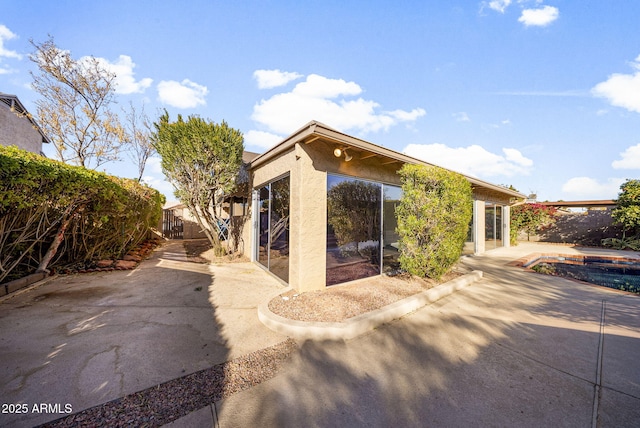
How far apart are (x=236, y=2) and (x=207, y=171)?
509 centimetres

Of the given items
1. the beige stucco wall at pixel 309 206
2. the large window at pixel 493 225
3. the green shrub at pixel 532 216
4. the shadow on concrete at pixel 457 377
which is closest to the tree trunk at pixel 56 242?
the beige stucco wall at pixel 309 206

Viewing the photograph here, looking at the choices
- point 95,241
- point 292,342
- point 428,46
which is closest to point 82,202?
point 95,241

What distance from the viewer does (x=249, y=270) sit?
6344 mm

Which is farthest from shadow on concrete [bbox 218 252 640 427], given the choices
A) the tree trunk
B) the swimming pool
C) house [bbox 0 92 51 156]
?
house [bbox 0 92 51 156]

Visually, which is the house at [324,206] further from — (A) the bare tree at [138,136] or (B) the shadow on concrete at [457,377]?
(A) the bare tree at [138,136]

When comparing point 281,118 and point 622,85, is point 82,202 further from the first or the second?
point 622,85

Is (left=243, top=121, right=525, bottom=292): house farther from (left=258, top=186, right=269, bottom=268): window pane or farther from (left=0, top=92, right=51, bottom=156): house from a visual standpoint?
(left=0, top=92, right=51, bottom=156): house

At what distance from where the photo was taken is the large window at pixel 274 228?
521 centimetres

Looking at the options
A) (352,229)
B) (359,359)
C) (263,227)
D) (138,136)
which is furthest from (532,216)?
(138,136)

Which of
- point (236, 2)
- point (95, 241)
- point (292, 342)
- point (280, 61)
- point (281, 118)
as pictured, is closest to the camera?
point (292, 342)

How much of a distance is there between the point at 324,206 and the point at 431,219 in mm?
2124

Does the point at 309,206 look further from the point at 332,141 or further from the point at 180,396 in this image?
the point at 180,396

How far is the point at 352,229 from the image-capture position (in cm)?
507

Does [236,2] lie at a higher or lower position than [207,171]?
higher
